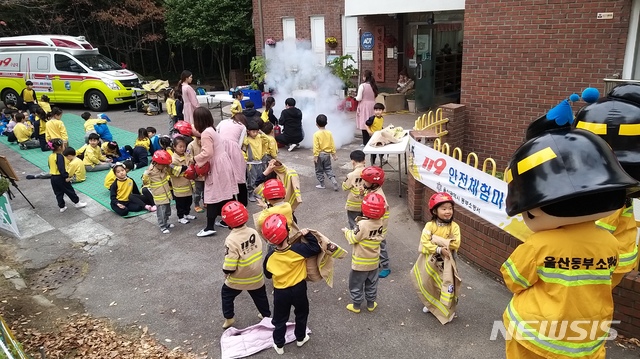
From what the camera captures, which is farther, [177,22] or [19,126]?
[177,22]

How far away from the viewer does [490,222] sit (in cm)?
516

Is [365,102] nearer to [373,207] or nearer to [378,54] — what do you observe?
[378,54]

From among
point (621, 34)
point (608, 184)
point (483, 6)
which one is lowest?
point (608, 184)

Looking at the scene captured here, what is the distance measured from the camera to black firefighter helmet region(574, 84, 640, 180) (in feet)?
10.8

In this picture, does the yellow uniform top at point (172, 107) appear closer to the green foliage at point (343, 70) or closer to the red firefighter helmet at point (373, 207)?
the green foliage at point (343, 70)

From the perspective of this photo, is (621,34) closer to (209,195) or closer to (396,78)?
(209,195)

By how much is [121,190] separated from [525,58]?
699 centimetres

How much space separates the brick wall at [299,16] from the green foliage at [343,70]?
4.52 feet

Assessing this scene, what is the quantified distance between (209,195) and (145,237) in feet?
4.22

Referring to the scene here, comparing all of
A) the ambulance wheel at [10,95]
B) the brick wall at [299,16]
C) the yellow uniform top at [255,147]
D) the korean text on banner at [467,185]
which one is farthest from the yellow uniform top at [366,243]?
the ambulance wheel at [10,95]

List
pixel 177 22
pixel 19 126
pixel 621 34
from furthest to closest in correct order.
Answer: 1. pixel 177 22
2. pixel 19 126
3. pixel 621 34

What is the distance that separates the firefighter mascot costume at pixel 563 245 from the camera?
2.32 meters

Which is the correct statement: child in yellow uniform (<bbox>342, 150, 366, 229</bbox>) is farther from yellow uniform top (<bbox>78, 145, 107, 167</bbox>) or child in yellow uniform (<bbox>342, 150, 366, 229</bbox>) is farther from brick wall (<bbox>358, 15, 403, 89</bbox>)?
brick wall (<bbox>358, 15, 403, 89</bbox>)

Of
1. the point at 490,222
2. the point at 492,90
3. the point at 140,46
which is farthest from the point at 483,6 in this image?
the point at 140,46
